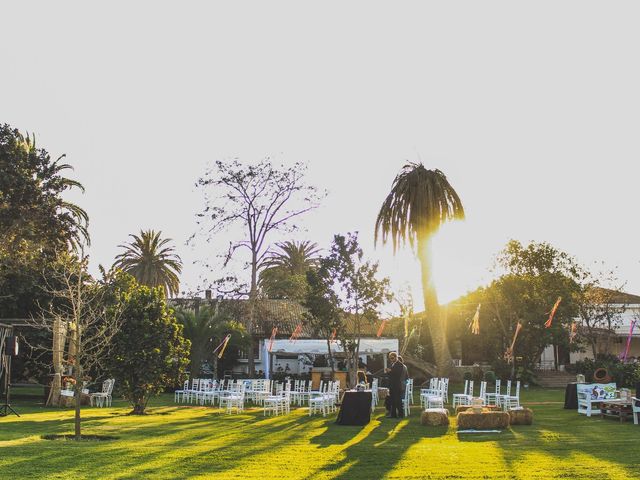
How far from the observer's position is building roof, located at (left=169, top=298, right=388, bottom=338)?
113ft

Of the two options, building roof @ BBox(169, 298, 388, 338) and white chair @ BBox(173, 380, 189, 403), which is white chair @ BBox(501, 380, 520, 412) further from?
white chair @ BBox(173, 380, 189, 403)

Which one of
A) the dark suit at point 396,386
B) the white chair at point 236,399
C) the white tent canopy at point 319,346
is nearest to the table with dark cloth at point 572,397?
the dark suit at point 396,386

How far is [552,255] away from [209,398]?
2093 centimetres

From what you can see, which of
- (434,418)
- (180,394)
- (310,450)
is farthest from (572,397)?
(180,394)

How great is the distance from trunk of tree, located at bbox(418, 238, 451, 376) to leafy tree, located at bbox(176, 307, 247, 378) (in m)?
9.76

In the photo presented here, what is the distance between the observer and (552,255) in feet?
118

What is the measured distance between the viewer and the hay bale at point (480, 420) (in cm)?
1410

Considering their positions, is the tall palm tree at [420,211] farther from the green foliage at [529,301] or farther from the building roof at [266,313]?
the green foliage at [529,301]

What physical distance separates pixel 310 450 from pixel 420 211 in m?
17.6

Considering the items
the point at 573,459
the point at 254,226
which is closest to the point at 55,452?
the point at 573,459

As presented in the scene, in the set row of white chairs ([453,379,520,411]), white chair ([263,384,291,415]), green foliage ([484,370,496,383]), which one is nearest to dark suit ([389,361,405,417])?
row of white chairs ([453,379,520,411])

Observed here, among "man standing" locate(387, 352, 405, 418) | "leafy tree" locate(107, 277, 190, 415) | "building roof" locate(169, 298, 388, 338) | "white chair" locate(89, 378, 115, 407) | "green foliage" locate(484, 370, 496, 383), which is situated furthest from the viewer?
"building roof" locate(169, 298, 388, 338)

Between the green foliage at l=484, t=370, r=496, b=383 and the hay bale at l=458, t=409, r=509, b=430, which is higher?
the hay bale at l=458, t=409, r=509, b=430

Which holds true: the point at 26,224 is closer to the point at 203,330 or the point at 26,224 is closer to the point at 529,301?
the point at 203,330
